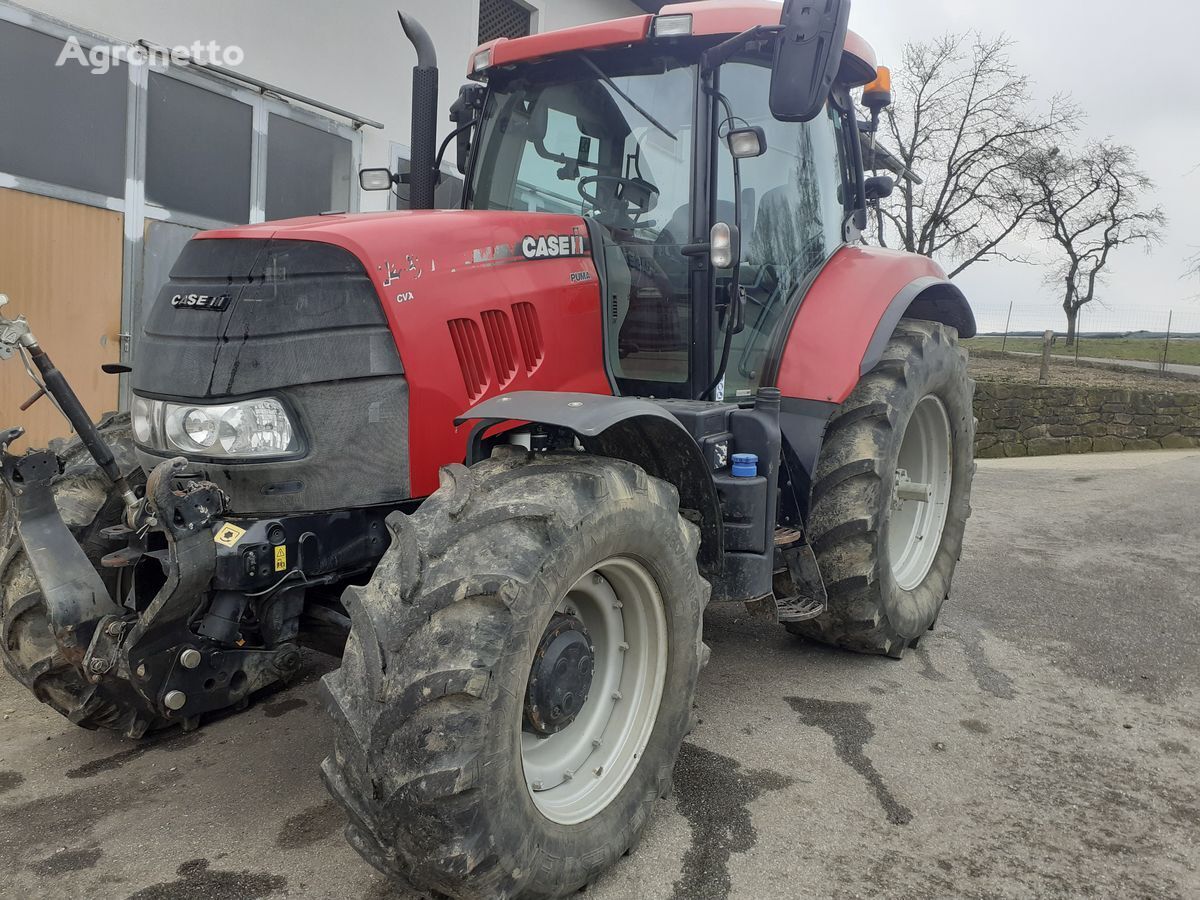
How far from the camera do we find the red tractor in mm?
2133

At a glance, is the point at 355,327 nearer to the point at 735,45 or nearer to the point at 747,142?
the point at 747,142

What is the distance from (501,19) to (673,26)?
674 centimetres

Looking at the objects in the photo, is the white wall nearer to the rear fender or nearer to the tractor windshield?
the tractor windshield

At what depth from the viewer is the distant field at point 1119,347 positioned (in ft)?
81.4

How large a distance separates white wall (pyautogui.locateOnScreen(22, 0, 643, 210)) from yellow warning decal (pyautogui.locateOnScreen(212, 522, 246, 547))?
4.71 meters

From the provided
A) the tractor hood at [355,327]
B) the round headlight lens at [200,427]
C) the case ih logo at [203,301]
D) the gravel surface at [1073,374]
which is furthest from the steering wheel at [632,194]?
the gravel surface at [1073,374]

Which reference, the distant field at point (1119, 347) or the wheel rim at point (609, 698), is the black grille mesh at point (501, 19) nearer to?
the wheel rim at point (609, 698)

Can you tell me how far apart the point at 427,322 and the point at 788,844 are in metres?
1.75

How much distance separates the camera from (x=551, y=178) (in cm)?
353

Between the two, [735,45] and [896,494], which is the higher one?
[735,45]

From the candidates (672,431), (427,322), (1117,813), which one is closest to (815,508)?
(672,431)

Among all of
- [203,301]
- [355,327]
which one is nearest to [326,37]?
[203,301]

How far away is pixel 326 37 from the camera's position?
7430mm

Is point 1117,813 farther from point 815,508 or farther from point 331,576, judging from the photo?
point 331,576
